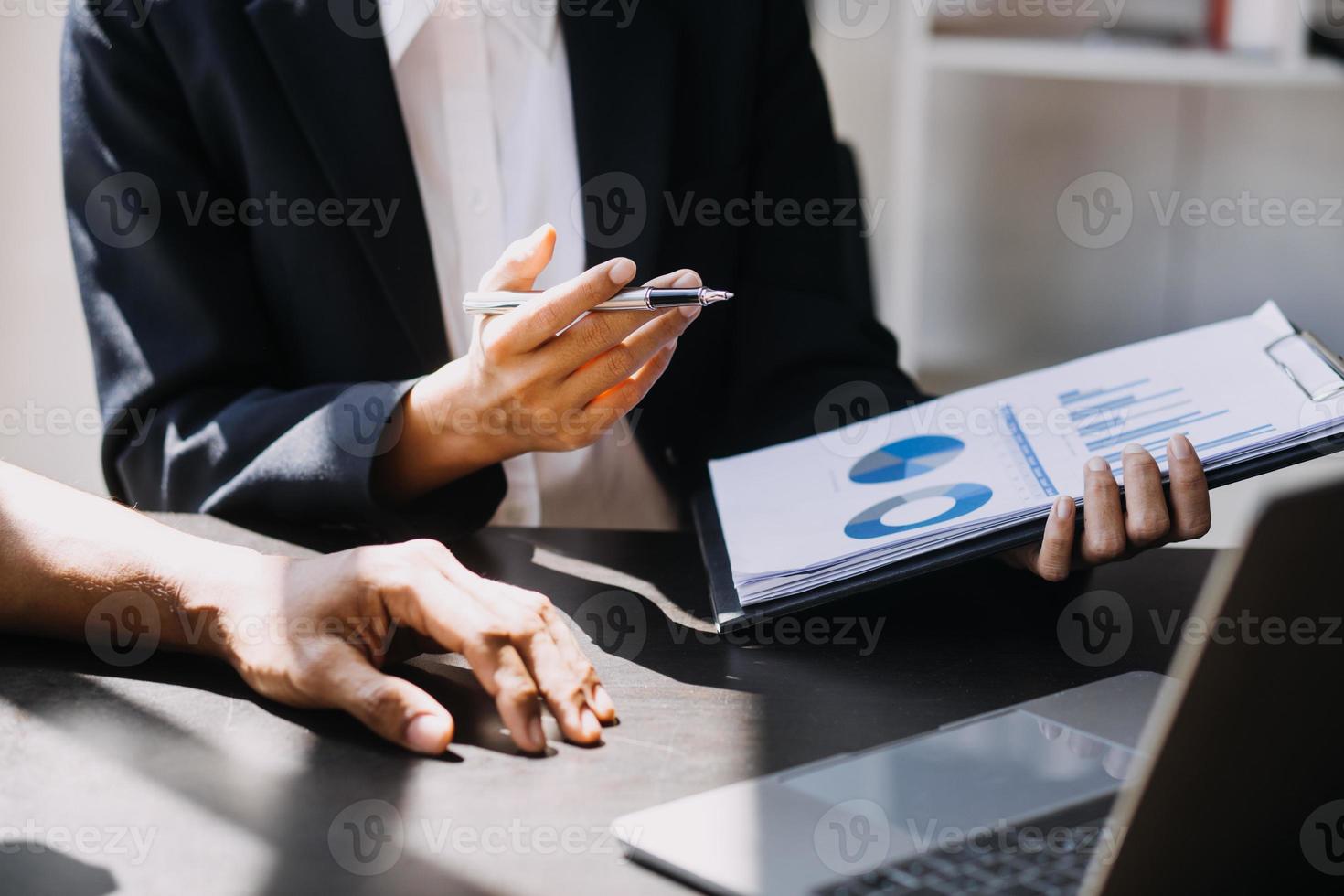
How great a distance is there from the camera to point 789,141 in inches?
57.8

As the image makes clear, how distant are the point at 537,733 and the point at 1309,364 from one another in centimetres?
59

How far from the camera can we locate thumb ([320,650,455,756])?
67 centimetres

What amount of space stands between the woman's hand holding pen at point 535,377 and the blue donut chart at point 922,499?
0.63 ft

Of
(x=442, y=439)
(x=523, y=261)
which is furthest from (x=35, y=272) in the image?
(x=523, y=261)

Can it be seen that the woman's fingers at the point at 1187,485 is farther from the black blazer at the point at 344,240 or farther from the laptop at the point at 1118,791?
the black blazer at the point at 344,240

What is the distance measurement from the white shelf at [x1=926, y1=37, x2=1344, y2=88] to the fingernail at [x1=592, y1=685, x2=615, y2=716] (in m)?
2.11

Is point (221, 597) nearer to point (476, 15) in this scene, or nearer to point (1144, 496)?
point (1144, 496)

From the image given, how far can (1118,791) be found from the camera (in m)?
0.62

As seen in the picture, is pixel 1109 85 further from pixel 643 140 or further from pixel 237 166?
pixel 237 166

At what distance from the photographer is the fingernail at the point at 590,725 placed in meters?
0.68

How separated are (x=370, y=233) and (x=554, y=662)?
28.1 inches

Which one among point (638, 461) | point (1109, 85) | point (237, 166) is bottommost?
point (638, 461)

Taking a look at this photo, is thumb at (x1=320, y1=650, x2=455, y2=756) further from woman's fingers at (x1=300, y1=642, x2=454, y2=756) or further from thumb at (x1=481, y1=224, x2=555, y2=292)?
thumb at (x1=481, y1=224, x2=555, y2=292)

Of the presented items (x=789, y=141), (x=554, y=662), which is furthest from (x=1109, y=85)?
(x=554, y=662)
